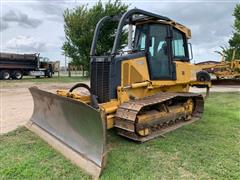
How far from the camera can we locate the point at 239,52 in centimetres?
2031

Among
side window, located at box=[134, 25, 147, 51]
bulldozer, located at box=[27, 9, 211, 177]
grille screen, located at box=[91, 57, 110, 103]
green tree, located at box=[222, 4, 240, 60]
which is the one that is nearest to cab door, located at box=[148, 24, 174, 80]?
bulldozer, located at box=[27, 9, 211, 177]

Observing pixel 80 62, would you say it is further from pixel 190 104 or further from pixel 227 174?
pixel 227 174

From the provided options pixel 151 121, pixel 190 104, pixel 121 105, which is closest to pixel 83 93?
pixel 121 105

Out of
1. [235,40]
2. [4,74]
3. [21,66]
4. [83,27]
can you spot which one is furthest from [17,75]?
[235,40]

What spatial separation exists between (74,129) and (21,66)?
2003cm

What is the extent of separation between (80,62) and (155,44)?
1806cm

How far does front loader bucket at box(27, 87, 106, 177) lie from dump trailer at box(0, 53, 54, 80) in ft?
57.1

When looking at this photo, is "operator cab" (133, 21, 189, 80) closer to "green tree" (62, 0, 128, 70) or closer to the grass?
the grass

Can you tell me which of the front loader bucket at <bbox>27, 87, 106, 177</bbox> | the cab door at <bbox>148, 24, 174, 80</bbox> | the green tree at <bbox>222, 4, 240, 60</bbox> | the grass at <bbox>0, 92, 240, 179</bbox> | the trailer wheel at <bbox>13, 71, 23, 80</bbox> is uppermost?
the green tree at <bbox>222, 4, 240, 60</bbox>

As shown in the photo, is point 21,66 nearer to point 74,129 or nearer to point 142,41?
point 142,41

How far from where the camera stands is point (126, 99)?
5266 mm

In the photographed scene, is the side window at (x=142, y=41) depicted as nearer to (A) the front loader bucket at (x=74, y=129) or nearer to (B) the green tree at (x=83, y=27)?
(A) the front loader bucket at (x=74, y=129)

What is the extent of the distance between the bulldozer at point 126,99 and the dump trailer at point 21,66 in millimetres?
17130

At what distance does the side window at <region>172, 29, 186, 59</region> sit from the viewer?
634cm
